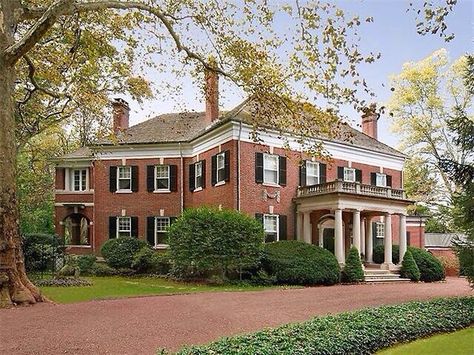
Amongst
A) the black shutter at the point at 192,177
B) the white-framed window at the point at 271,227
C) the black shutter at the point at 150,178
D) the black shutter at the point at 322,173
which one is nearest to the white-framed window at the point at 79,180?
the black shutter at the point at 150,178

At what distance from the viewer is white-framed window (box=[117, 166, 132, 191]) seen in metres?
30.7

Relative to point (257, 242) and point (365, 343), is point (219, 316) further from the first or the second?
point (257, 242)

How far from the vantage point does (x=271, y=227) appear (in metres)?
25.5

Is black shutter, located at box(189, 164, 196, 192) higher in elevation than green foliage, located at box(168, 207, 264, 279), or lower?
higher

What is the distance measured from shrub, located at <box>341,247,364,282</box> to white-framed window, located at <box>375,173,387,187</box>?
8091mm

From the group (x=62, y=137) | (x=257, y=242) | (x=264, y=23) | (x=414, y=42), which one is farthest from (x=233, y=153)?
(x=62, y=137)

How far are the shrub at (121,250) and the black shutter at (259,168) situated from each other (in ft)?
24.6

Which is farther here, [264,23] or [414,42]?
[264,23]

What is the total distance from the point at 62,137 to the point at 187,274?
2441 centimetres

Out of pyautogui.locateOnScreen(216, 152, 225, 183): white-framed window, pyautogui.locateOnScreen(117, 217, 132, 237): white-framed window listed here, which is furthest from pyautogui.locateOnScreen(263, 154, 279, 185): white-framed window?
pyautogui.locateOnScreen(117, 217, 132, 237): white-framed window

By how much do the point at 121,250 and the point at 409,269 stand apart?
14.6 m

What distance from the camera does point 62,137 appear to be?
4266 centimetres

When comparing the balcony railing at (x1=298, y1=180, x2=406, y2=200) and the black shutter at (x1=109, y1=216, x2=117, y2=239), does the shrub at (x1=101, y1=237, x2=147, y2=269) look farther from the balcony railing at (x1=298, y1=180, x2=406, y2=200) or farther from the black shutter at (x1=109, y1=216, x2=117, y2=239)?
the balcony railing at (x1=298, y1=180, x2=406, y2=200)

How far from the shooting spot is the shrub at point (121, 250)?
2695cm
